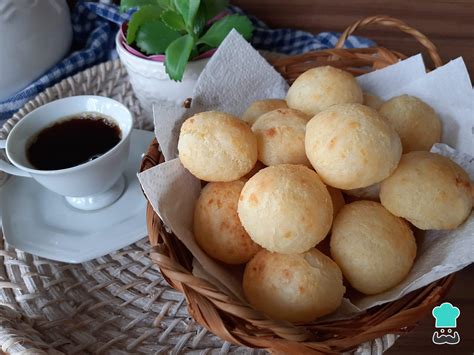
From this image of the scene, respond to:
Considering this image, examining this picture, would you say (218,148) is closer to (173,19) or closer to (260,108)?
(260,108)

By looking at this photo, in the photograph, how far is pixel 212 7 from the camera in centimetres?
85

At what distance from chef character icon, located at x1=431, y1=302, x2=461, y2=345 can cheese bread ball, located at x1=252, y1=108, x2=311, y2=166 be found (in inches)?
9.8

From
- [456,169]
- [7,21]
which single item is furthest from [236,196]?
[7,21]

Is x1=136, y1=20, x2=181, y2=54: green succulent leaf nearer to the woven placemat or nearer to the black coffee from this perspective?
the black coffee

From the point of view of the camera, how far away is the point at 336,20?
1.29 meters

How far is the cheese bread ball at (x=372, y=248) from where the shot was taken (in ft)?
1.83

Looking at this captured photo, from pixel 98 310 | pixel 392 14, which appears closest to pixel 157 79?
pixel 98 310

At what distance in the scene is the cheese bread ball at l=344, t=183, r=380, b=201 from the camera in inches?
24.6

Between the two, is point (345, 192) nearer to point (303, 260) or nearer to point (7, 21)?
point (303, 260)

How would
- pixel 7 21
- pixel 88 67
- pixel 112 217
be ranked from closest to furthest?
pixel 112 217, pixel 7 21, pixel 88 67

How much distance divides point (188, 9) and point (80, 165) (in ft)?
1.02

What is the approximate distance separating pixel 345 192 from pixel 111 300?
366mm

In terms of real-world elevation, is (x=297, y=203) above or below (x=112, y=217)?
above

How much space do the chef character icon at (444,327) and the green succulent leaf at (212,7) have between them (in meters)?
0.59
